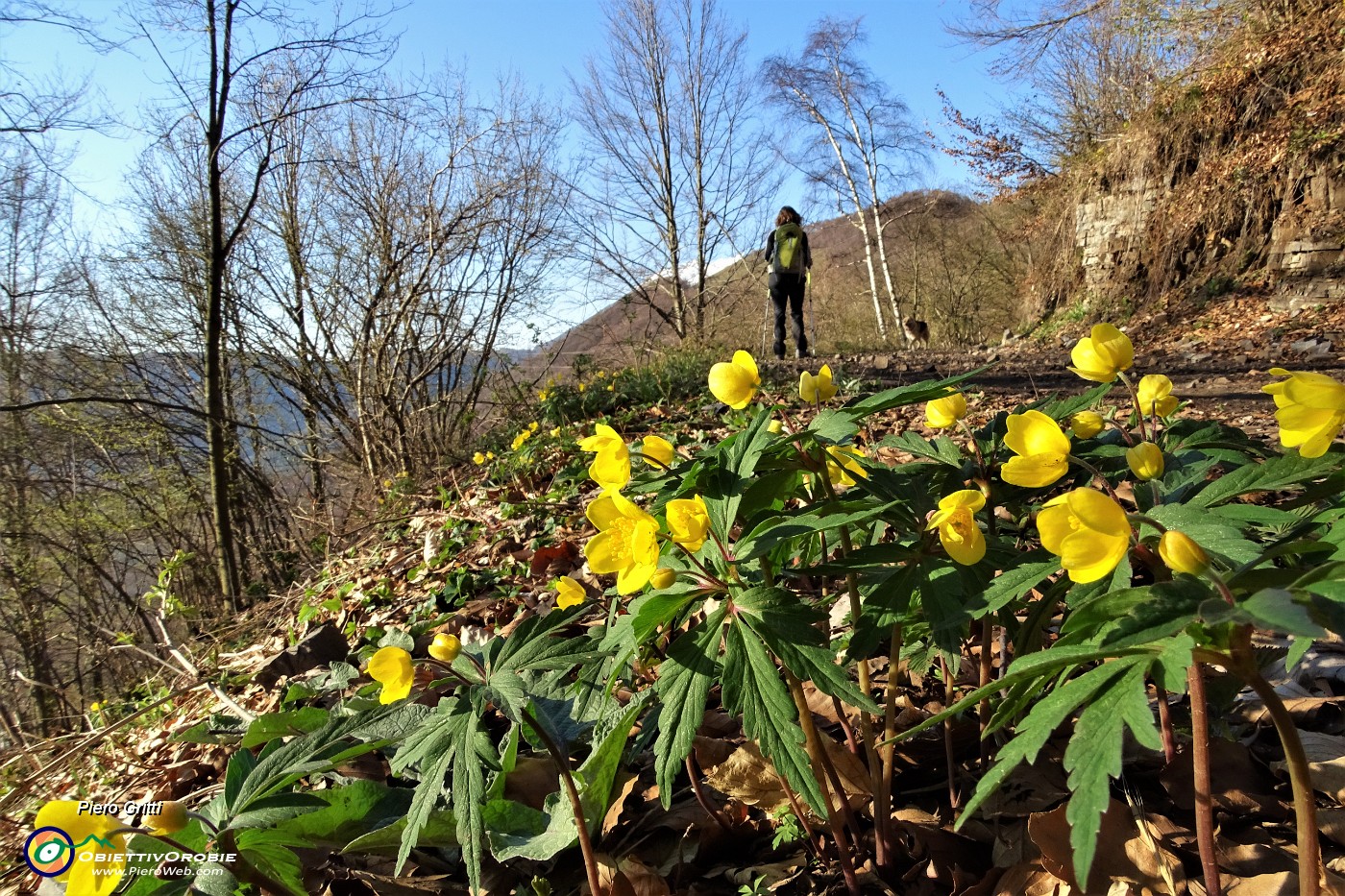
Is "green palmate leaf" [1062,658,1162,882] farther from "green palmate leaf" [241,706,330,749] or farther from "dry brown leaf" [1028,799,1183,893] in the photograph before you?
"green palmate leaf" [241,706,330,749]

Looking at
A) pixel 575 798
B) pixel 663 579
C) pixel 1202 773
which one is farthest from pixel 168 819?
pixel 1202 773

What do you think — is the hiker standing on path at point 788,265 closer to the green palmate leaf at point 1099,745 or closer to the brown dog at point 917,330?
the brown dog at point 917,330

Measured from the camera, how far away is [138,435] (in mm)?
9375

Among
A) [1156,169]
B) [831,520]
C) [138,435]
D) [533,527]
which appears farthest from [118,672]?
[1156,169]

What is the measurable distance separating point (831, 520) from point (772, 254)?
10.3 metres

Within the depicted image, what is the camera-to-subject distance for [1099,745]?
0.66m

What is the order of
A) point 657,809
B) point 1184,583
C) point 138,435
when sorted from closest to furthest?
1. point 1184,583
2. point 657,809
3. point 138,435

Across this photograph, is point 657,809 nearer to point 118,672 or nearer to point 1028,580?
point 1028,580

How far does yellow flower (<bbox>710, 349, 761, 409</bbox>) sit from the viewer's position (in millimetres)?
1289

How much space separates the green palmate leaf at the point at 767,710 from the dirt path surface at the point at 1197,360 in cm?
371

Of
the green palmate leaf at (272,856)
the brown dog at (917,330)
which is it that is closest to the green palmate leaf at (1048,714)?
the green palmate leaf at (272,856)

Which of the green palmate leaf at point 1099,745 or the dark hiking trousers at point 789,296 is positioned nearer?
the green palmate leaf at point 1099,745

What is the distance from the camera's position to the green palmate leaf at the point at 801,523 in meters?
0.94

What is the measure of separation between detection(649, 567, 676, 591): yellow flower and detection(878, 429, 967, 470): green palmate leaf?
1.55ft
